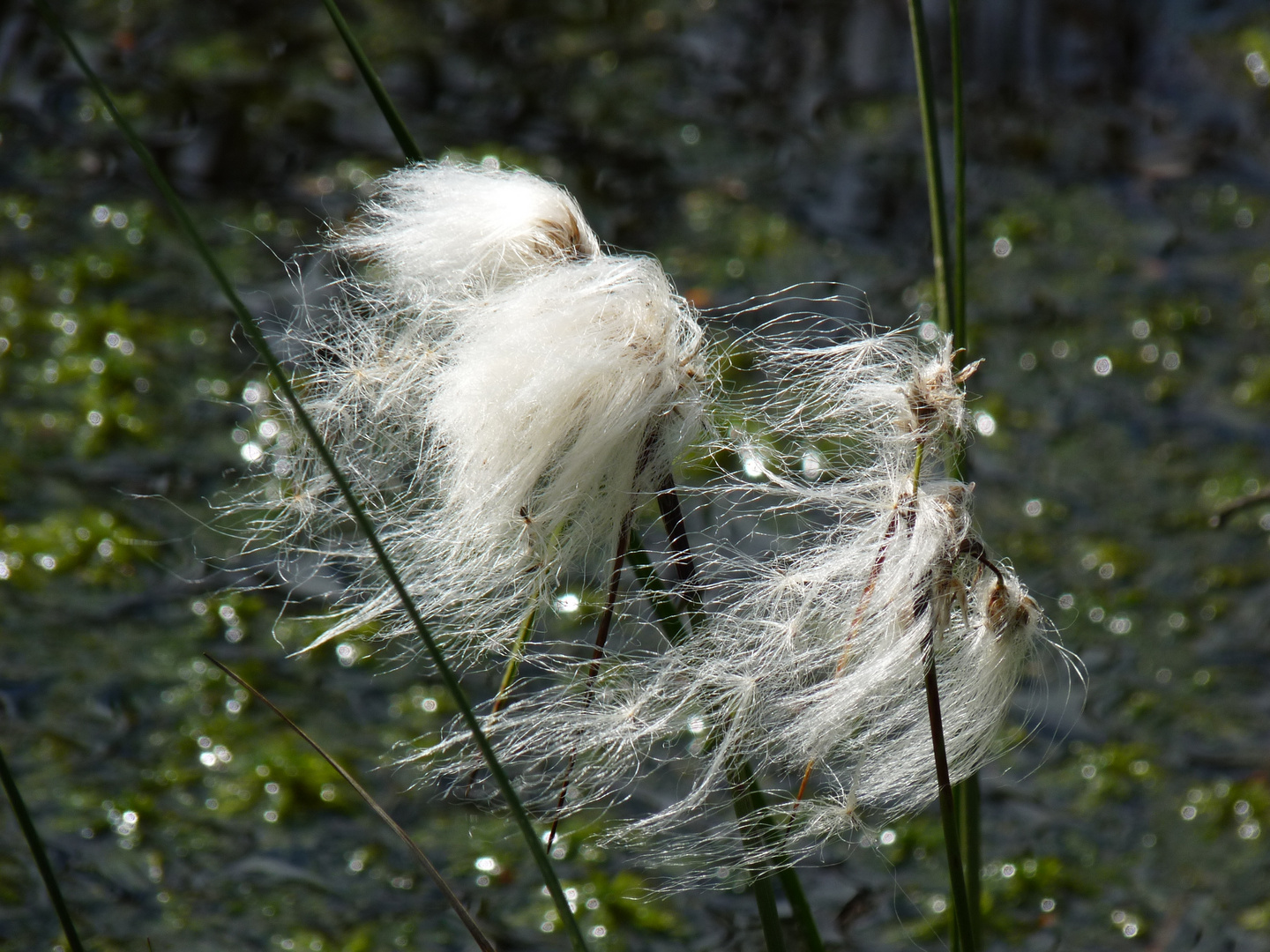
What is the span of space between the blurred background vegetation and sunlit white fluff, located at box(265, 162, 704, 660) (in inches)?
15.9

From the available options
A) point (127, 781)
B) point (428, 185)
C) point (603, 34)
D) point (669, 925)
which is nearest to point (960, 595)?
point (428, 185)

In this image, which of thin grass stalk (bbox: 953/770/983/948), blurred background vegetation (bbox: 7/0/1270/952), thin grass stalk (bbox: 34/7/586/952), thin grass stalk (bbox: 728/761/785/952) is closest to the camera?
thin grass stalk (bbox: 34/7/586/952)

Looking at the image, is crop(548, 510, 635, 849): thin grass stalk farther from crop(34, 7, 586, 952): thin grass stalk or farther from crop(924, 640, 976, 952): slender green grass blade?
crop(924, 640, 976, 952): slender green grass blade

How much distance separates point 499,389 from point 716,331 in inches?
5.1

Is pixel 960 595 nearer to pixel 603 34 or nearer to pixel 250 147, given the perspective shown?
pixel 250 147

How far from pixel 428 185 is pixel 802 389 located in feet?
0.87

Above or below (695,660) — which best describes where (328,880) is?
below

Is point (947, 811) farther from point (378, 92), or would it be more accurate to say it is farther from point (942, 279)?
point (378, 92)

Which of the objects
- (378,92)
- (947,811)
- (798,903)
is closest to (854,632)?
(947,811)

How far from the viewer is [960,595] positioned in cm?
58

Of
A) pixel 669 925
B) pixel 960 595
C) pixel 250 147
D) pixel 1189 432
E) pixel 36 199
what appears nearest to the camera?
pixel 960 595

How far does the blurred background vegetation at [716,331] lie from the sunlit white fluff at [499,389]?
1.33ft

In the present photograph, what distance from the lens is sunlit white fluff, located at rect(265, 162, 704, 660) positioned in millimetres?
Answer: 581

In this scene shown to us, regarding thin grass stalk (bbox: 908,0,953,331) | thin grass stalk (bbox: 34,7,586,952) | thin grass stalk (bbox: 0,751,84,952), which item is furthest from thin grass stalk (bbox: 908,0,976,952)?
thin grass stalk (bbox: 0,751,84,952)
